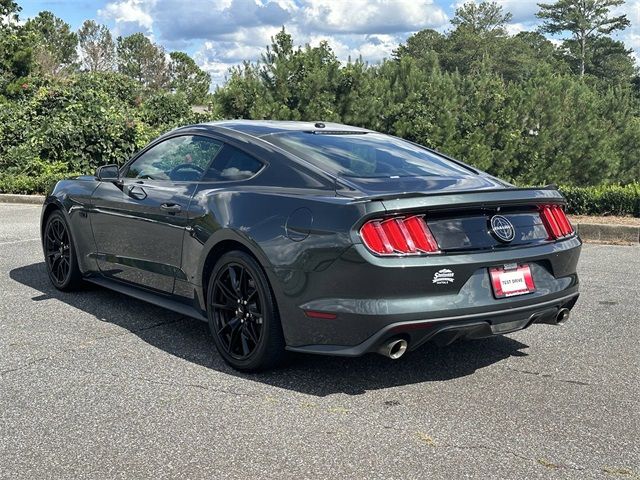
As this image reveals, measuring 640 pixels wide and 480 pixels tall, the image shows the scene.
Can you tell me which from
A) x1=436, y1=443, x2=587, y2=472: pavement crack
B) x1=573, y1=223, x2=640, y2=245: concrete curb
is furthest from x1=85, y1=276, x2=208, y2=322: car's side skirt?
x1=573, y1=223, x2=640, y2=245: concrete curb

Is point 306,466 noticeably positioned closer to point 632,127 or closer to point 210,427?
point 210,427

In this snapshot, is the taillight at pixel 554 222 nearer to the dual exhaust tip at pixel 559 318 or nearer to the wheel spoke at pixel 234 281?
the dual exhaust tip at pixel 559 318

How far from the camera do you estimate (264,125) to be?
18.0ft

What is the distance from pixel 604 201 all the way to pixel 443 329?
332 inches

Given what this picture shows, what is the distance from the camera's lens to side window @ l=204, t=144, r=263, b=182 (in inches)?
194

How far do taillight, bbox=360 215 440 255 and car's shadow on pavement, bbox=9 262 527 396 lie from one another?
0.84 m

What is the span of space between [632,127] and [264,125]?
15.9 m

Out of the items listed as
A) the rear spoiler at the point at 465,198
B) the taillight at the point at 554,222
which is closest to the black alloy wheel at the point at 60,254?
the rear spoiler at the point at 465,198

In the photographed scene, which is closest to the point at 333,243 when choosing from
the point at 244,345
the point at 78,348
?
→ the point at 244,345

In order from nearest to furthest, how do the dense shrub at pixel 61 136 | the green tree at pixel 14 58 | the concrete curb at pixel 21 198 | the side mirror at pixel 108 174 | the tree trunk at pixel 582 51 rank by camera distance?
the side mirror at pixel 108 174 < the concrete curb at pixel 21 198 < the dense shrub at pixel 61 136 < the green tree at pixel 14 58 < the tree trunk at pixel 582 51

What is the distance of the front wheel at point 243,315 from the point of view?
444cm

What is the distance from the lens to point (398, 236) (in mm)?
4074

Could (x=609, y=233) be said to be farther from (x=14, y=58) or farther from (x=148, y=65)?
(x=148, y=65)

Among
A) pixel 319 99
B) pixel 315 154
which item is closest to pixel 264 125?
pixel 315 154
